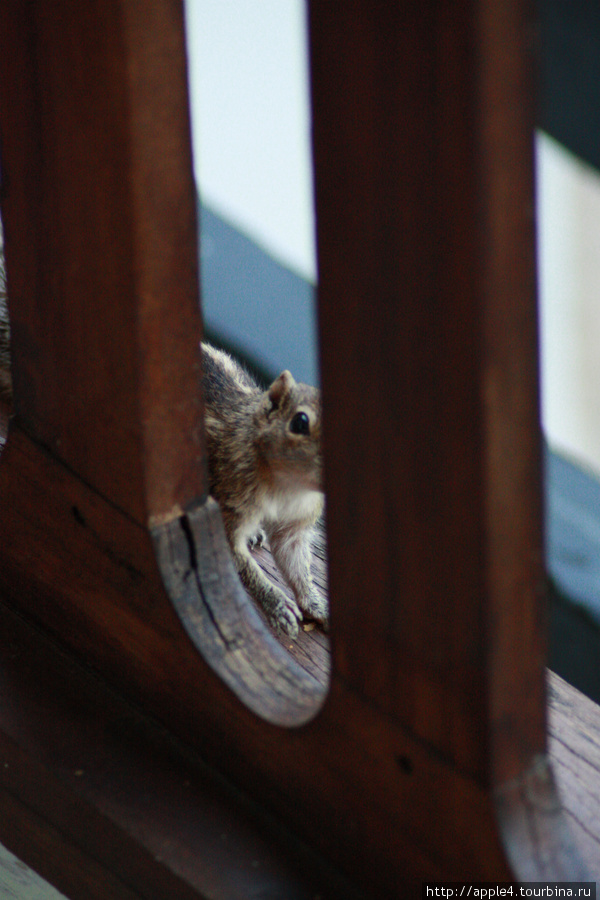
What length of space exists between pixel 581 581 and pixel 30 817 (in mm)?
1509

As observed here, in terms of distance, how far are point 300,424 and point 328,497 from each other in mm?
1203

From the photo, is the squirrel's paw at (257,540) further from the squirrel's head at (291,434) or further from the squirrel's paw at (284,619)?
the squirrel's paw at (284,619)

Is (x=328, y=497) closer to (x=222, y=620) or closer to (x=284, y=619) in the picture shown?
(x=222, y=620)

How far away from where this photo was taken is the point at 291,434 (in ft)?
6.01

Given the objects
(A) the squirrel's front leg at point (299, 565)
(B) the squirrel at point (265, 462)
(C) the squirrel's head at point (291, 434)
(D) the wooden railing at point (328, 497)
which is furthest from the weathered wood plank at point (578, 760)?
(C) the squirrel's head at point (291, 434)

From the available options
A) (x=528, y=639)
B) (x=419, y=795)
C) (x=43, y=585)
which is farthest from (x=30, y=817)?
(x=528, y=639)

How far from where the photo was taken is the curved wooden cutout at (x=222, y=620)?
74cm

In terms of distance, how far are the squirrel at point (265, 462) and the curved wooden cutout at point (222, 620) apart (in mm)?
831

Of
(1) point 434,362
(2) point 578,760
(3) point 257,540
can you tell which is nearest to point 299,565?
(3) point 257,540

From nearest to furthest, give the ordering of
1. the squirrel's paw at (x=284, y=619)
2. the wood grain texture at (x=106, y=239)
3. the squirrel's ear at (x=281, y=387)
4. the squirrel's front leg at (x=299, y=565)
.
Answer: the wood grain texture at (x=106, y=239), the squirrel's paw at (x=284, y=619), the squirrel's front leg at (x=299, y=565), the squirrel's ear at (x=281, y=387)

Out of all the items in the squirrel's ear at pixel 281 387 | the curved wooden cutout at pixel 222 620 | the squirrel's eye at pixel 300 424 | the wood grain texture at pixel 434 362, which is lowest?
the squirrel's eye at pixel 300 424

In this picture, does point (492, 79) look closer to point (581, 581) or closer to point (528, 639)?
point (528, 639)

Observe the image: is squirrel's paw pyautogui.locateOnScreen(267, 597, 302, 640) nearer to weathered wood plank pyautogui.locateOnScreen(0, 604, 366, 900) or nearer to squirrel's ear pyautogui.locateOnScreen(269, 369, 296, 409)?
weathered wood plank pyautogui.locateOnScreen(0, 604, 366, 900)

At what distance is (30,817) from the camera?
2.56 ft
